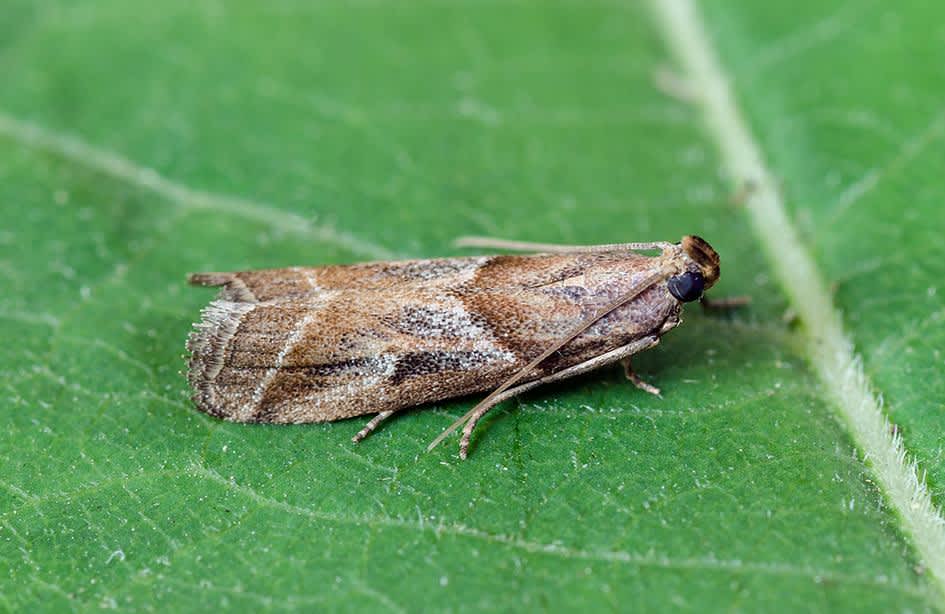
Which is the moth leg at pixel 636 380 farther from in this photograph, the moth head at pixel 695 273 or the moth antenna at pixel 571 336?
the moth head at pixel 695 273

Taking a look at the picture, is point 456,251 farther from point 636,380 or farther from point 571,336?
point 636,380

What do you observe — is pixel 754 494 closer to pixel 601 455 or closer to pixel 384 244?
pixel 601 455

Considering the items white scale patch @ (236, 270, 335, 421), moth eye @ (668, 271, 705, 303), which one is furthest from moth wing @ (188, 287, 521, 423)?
moth eye @ (668, 271, 705, 303)

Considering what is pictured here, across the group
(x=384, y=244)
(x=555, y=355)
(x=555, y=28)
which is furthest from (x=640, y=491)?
(x=555, y=28)

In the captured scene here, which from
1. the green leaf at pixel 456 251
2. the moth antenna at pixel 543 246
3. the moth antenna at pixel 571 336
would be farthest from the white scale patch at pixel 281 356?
the moth antenna at pixel 543 246

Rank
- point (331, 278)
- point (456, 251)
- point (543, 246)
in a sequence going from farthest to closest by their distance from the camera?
point (456, 251)
point (543, 246)
point (331, 278)

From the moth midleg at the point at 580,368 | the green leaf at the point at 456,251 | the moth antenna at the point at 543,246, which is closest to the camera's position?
the green leaf at the point at 456,251

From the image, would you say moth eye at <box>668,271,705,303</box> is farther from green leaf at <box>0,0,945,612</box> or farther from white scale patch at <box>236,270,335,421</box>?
white scale patch at <box>236,270,335,421</box>

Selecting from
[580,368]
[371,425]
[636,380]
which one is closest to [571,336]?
[580,368]
